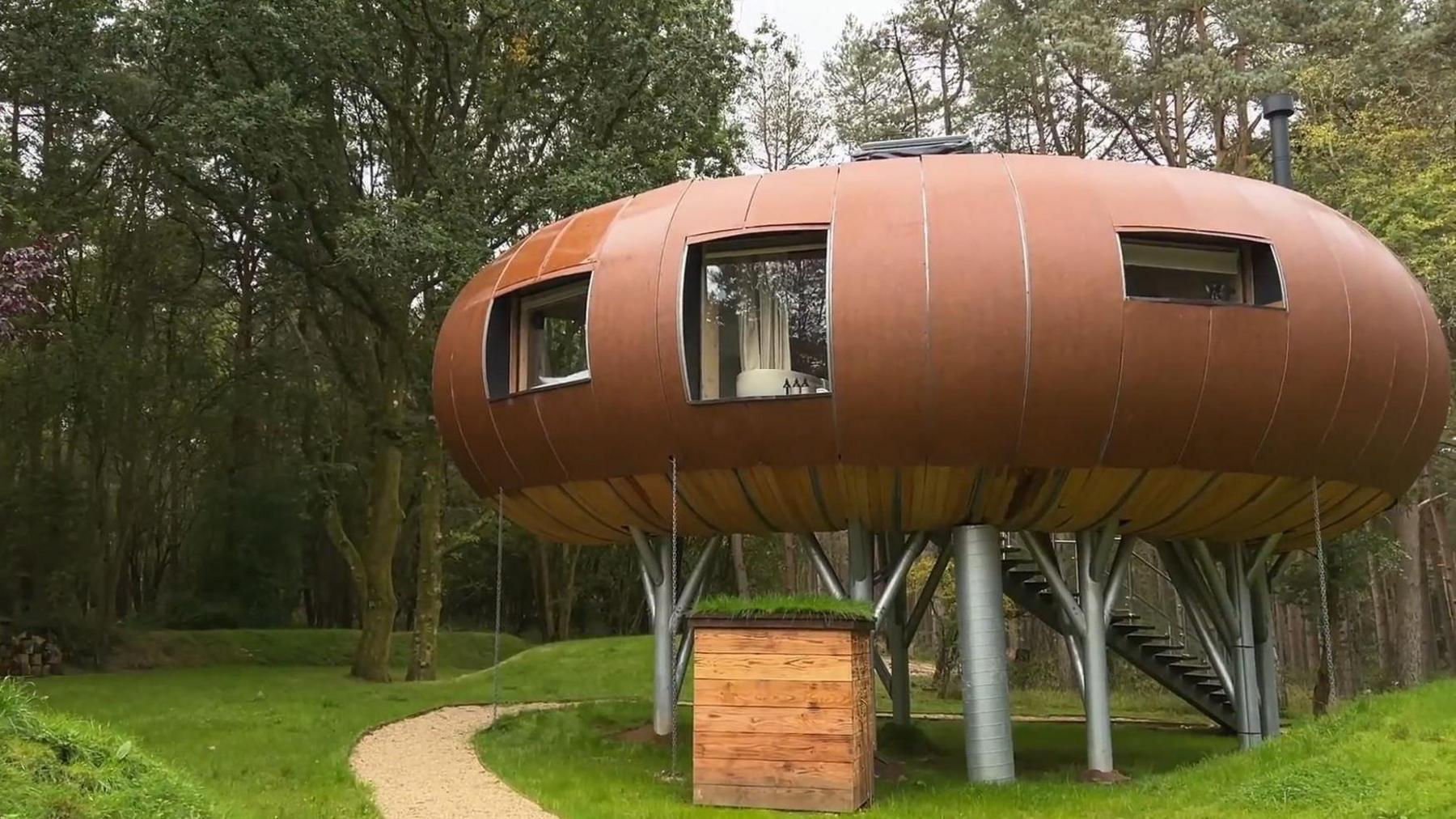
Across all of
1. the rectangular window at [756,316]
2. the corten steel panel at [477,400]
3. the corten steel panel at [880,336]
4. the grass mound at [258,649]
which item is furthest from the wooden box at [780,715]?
the grass mound at [258,649]

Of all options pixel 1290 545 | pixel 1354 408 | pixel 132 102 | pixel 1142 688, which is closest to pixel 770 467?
pixel 1354 408

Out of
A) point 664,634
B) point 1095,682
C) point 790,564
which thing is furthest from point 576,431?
point 790,564

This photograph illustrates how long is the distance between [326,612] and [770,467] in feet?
124

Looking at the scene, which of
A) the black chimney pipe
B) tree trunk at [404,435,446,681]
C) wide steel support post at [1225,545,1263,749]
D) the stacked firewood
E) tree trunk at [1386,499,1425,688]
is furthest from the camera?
the stacked firewood

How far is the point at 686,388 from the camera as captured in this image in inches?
469

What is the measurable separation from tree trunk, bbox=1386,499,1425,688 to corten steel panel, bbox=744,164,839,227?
59.2ft

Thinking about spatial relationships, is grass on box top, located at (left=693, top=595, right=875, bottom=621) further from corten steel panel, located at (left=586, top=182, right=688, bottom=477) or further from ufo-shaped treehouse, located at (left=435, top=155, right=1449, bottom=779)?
corten steel panel, located at (left=586, top=182, right=688, bottom=477)

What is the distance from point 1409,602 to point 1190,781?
18192 millimetres

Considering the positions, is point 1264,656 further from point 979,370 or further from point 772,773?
point 772,773

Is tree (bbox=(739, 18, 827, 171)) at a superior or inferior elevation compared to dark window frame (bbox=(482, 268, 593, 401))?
superior

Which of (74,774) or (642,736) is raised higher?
(74,774)

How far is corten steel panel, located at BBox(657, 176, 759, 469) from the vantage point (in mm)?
11898

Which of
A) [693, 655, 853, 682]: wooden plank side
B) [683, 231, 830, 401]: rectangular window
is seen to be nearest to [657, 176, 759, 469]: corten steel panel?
[683, 231, 830, 401]: rectangular window

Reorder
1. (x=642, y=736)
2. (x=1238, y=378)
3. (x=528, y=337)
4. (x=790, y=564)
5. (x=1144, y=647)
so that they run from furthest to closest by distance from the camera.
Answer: (x=790, y=564) < (x=1144, y=647) < (x=642, y=736) < (x=528, y=337) < (x=1238, y=378)
